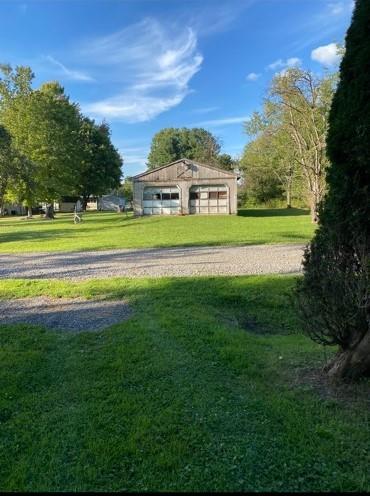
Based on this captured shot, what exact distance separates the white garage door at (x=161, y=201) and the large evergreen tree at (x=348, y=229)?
2996cm

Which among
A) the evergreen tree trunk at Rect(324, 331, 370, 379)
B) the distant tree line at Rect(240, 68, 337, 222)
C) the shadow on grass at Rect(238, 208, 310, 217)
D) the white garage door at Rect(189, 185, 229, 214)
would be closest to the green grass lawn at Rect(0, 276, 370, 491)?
the evergreen tree trunk at Rect(324, 331, 370, 379)

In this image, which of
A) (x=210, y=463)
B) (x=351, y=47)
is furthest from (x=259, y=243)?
(x=210, y=463)

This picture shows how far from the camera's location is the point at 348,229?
3174 millimetres

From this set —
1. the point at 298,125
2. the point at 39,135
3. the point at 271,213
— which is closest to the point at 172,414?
the point at 298,125

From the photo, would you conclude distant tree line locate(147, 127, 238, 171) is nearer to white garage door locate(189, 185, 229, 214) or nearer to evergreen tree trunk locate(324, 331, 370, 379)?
white garage door locate(189, 185, 229, 214)

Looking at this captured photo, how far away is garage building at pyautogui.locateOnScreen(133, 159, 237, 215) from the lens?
32719mm

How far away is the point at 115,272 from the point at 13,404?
6014 mm

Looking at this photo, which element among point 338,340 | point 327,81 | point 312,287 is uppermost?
point 327,81

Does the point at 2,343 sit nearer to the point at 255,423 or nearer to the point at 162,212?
the point at 255,423

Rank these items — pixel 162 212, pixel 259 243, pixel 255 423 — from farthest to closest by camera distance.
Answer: pixel 162 212 → pixel 259 243 → pixel 255 423

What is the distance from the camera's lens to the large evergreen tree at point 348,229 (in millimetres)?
2930

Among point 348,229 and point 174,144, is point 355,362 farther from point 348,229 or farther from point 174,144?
point 174,144

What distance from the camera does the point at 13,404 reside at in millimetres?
3182

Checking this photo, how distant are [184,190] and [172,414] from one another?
101 feet
